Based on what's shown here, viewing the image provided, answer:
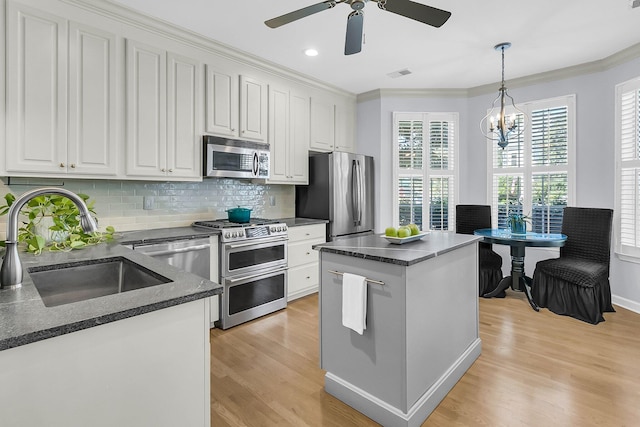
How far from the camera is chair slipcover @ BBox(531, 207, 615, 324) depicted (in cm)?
333

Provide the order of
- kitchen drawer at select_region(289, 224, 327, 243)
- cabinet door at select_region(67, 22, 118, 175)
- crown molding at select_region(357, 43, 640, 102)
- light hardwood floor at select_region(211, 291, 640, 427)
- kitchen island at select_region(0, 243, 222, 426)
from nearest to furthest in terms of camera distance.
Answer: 1. kitchen island at select_region(0, 243, 222, 426)
2. light hardwood floor at select_region(211, 291, 640, 427)
3. cabinet door at select_region(67, 22, 118, 175)
4. crown molding at select_region(357, 43, 640, 102)
5. kitchen drawer at select_region(289, 224, 327, 243)

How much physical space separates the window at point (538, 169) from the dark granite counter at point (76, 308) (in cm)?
449

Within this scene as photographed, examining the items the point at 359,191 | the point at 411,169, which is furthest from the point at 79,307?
the point at 411,169

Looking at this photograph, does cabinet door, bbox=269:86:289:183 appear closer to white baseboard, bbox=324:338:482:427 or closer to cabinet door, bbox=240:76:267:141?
cabinet door, bbox=240:76:267:141

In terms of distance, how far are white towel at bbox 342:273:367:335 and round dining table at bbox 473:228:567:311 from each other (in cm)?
234

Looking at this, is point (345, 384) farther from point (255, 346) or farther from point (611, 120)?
point (611, 120)

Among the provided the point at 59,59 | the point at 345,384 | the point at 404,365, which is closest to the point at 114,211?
the point at 59,59

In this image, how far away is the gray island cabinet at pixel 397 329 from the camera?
5.98ft

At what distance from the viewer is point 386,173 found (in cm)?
512

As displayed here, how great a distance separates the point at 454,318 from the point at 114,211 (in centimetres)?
298

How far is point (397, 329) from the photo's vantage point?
5.98ft

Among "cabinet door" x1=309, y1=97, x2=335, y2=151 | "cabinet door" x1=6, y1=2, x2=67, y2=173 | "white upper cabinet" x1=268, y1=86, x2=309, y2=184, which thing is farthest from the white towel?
"cabinet door" x1=309, y1=97, x2=335, y2=151

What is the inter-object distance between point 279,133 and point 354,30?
7.02ft

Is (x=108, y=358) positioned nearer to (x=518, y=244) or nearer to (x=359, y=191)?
(x=518, y=244)
